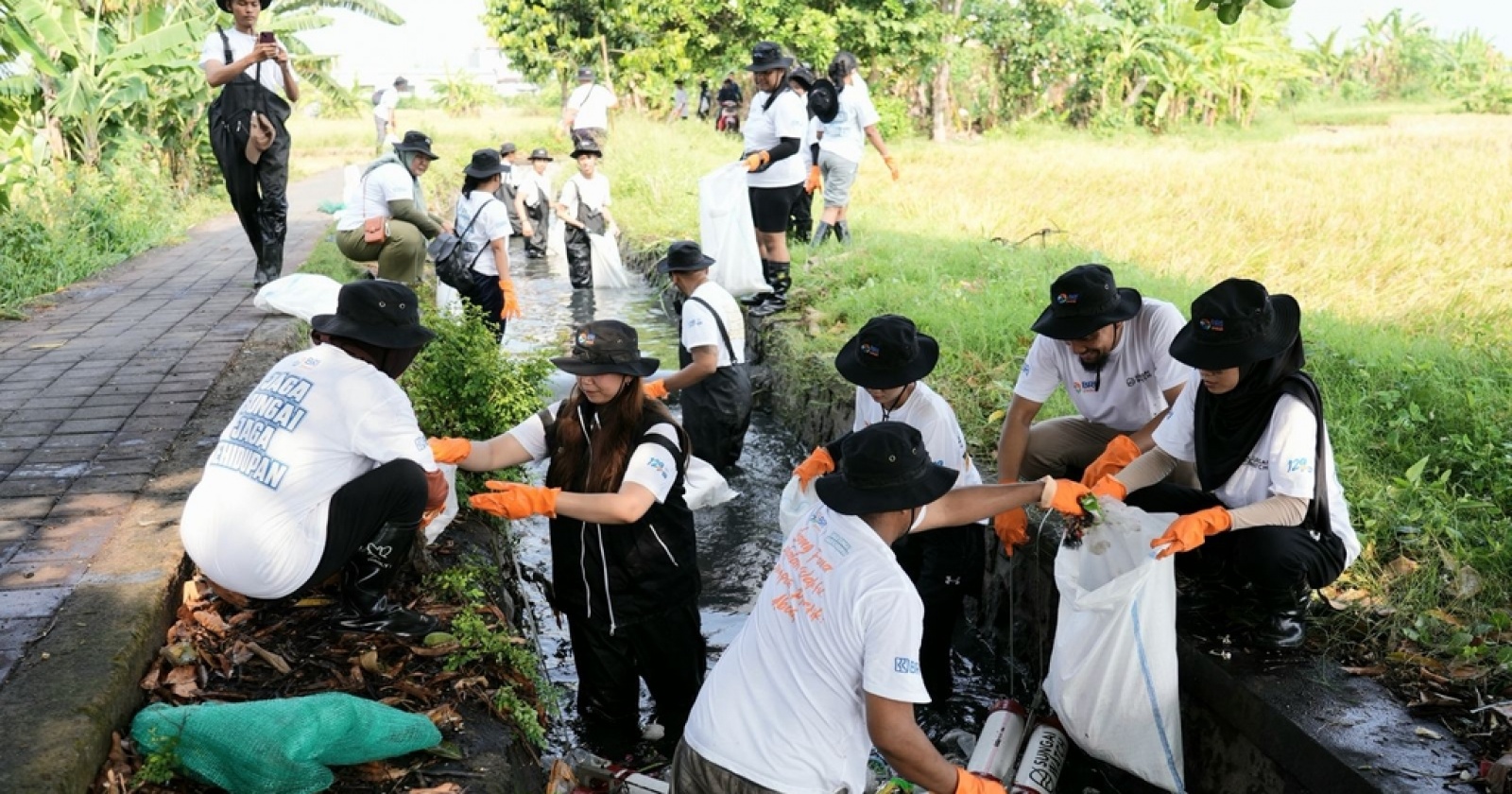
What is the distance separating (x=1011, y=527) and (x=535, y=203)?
33.5 feet

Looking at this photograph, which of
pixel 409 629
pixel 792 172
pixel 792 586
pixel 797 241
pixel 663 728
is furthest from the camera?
pixel 797 241

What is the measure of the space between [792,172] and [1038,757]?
5.90 metres

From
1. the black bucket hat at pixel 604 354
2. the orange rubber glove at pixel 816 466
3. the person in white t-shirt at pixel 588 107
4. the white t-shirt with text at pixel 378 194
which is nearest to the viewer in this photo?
the black bucket hat at pixel 604 354

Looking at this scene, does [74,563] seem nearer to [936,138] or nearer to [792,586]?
[792,586]

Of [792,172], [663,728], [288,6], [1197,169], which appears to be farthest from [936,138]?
[663,728]

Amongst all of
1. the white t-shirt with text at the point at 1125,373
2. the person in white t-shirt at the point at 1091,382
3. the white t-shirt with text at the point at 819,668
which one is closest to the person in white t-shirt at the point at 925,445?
the person in white t-shirt at the point at 1091,382

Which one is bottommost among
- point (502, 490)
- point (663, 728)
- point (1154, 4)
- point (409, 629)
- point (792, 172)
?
point (663, 728)

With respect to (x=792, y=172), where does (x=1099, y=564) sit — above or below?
below

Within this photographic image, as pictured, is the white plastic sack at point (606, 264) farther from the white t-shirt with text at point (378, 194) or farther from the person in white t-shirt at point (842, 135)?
the white t-shirt with text at point (378, 194)

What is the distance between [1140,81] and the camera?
1024 inches

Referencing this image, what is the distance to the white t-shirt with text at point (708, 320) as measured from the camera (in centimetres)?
580

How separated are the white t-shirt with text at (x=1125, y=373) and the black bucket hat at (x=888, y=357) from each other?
0.70 meters

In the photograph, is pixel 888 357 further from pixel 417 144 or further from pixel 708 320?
pixel 417 144

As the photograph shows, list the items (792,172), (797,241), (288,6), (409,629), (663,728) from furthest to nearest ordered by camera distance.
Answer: (288,6) < (797,241) < (792,172) < (663,728) < (409,629)
